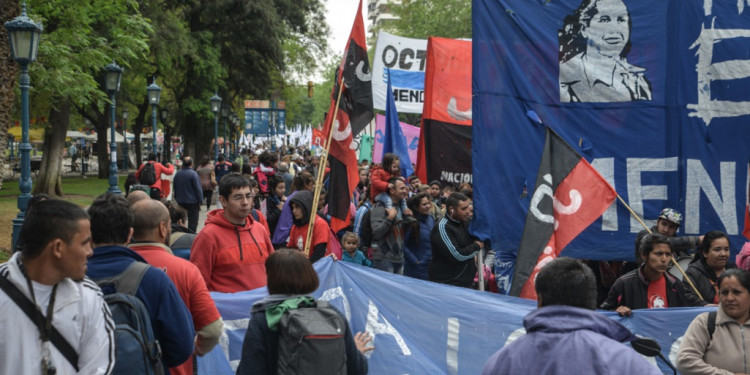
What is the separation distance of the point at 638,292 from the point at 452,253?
214cm

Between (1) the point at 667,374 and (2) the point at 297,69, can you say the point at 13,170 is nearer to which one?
(2) the point at 297,69

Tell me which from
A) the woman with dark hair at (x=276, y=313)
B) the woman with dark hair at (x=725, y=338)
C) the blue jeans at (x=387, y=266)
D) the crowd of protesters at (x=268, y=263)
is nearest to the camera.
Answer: the crowd of protesters at (x=268, y=263)

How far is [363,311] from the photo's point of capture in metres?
6.06

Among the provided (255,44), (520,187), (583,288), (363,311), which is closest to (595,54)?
(520,187)

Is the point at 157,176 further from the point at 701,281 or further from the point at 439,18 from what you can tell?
the point at 439,18

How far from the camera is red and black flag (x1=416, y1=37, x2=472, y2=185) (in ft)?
40.0

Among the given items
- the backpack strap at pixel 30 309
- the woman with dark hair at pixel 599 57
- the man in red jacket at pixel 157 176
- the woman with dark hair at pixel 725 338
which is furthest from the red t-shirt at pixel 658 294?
the man in red jacket at pixel 157 176

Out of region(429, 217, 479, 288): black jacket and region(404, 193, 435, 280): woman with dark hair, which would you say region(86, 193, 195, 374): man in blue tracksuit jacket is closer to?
region(429, 217, 479, 288): black jacket

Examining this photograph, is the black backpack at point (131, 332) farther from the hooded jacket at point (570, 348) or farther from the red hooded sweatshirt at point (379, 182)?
the red hooded sweatshirt at point (379, 182)

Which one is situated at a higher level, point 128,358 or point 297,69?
point 297,69

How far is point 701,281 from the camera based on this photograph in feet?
20.1

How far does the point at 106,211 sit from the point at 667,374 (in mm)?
3776

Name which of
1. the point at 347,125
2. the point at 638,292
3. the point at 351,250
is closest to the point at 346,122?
the point at 347,125

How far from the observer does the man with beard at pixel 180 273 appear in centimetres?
404
